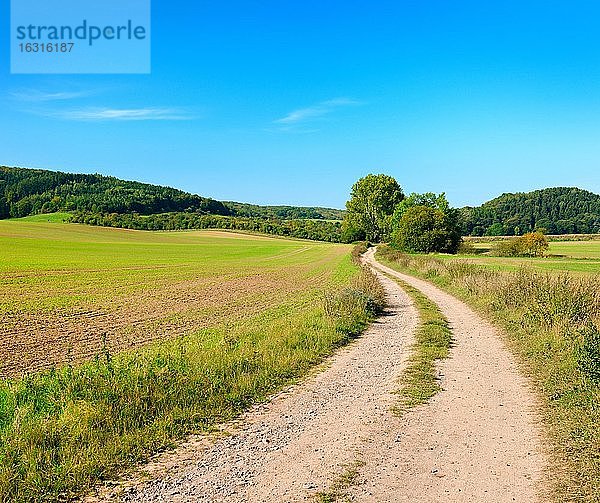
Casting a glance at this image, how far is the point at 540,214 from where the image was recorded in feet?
468

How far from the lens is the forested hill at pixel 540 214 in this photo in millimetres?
135750

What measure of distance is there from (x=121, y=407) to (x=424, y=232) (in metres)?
76.8

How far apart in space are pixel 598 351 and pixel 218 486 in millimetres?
8517

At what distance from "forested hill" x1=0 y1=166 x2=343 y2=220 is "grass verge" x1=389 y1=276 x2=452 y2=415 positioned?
143276 mm

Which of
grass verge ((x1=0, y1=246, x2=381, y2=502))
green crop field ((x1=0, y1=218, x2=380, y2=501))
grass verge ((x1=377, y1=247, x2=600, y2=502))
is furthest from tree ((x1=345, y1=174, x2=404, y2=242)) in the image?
grass verge ((x1=0, y1=246, x2=381, y2=502))

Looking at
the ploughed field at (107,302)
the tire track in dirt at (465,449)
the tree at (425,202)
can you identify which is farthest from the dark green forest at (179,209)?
the tire track in dirt at (465,449)

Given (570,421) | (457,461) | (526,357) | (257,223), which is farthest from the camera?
(257,223)

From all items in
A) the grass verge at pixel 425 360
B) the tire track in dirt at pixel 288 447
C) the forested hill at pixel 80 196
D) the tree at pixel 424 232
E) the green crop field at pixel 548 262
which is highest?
the forested hill at pixel 80 196

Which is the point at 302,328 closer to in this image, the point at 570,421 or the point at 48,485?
the point at 570,421

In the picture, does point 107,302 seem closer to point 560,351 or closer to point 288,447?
point 560,351

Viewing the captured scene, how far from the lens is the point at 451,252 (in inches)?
3406

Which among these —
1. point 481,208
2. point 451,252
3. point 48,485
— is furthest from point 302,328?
point 481,208

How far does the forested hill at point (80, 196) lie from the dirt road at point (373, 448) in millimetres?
150195

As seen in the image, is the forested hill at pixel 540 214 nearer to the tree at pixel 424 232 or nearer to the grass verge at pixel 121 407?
the tree at pixel 424 232
